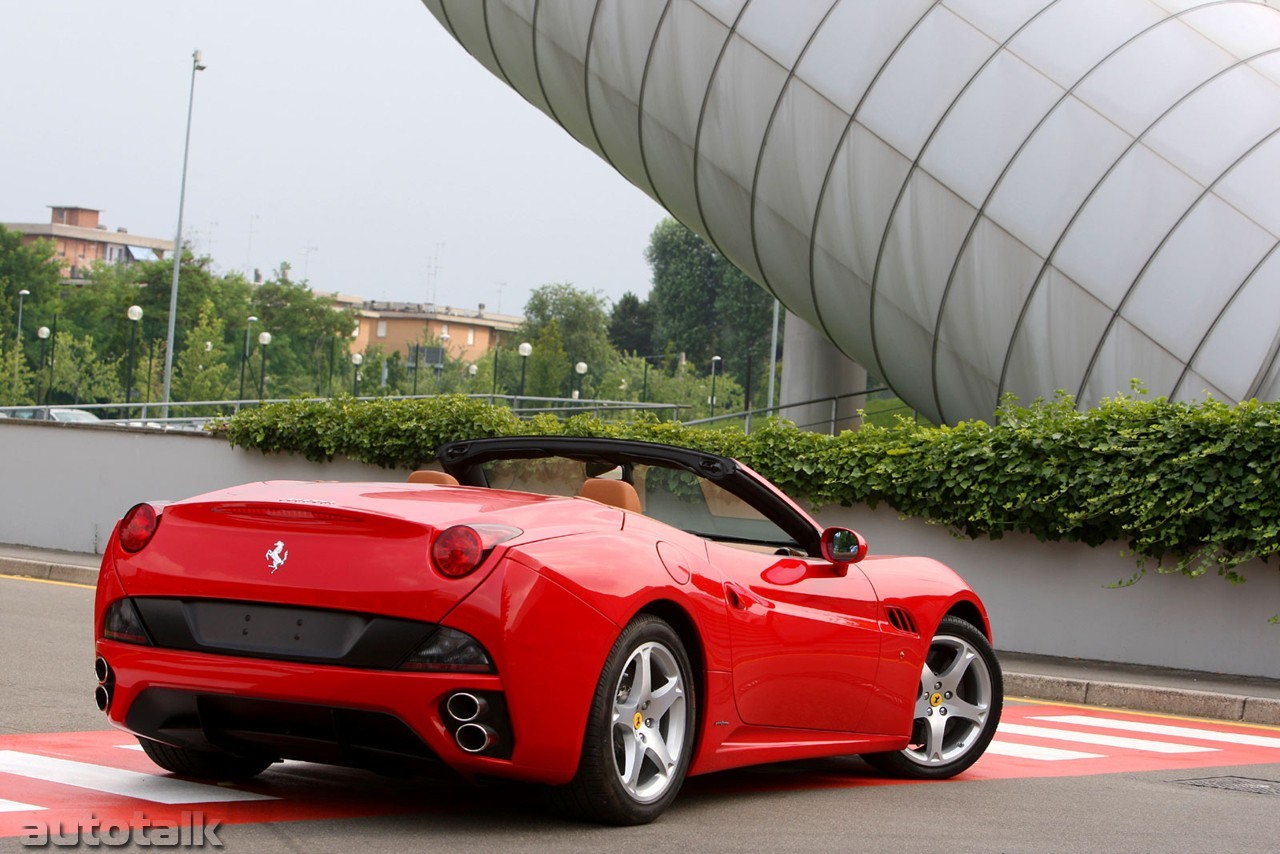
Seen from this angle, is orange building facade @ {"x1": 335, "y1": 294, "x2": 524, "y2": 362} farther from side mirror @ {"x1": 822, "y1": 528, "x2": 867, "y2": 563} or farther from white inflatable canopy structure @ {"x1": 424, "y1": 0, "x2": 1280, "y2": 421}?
side mirror @ {"x1": 822, "y1": 528, "x2": 867, "y2": 563}

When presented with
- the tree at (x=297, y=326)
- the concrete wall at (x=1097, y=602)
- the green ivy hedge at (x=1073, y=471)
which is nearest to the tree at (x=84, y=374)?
the tree at (x=297, y=326)

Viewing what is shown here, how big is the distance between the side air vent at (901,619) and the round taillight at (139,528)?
9.37 ft

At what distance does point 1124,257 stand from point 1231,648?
25.5ft

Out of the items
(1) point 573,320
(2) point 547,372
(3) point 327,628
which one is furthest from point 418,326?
(3) point 327,628

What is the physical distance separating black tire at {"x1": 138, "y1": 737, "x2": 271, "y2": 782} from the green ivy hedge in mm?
9438

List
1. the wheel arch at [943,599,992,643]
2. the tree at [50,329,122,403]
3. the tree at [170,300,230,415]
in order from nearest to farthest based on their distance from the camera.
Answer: the wheel arch at [943,599,992,643] < the tree at [170,300,230,415] < the tree at [50,329,122,403]

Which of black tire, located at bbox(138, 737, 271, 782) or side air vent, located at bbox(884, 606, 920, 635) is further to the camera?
side air vent, located at bbox(884, 606, 920, 635)

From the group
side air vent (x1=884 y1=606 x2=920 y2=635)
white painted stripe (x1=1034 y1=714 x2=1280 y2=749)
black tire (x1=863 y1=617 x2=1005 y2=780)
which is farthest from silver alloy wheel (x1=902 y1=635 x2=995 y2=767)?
white painted stripe (x1=1034 y1=714 x2=1280 y2=749)

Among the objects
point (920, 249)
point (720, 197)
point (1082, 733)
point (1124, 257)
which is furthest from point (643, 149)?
point (1082, 733)

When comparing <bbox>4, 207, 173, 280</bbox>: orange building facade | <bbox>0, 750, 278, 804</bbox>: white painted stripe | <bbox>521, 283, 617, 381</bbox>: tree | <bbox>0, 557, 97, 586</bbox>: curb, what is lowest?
<bbox>0, 557, 97, 586</bbox>: curb

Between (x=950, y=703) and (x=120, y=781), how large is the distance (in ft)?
11.2

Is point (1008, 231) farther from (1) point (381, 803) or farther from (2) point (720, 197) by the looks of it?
(1) point (381, 803)

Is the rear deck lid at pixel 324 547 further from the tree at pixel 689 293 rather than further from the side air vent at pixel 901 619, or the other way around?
the tree at pixel 689 293

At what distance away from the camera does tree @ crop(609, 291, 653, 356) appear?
13225cm
